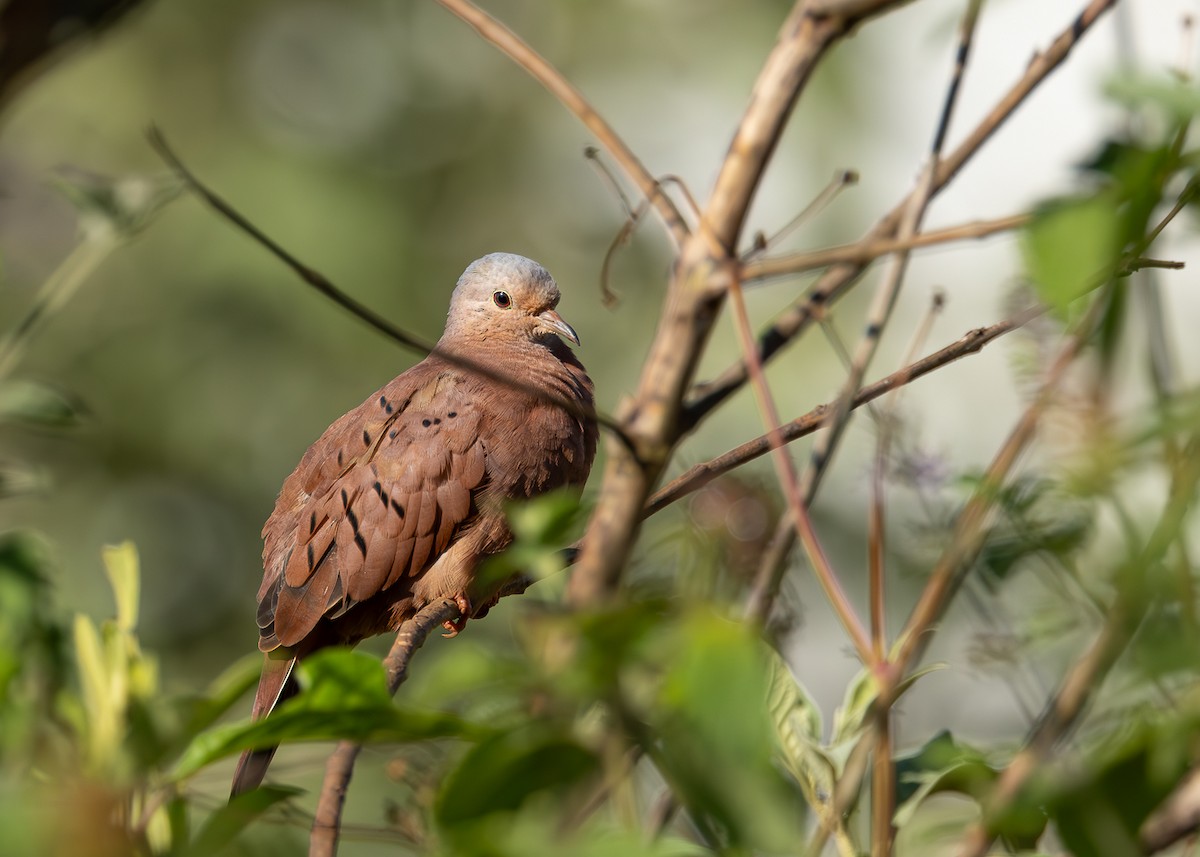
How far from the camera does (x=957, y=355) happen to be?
1.68 meters

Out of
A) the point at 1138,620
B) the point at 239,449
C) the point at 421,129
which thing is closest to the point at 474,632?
the point at 239,449

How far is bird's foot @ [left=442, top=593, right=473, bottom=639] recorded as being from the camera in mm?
3709

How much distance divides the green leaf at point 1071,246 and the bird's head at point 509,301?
3.39 metres

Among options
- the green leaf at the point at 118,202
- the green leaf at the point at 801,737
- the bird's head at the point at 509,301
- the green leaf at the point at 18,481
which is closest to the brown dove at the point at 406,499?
the bird's head at the point at 509,301

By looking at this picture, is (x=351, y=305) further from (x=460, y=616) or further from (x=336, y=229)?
(x=336, y=229)

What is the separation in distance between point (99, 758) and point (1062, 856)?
104 centimetres

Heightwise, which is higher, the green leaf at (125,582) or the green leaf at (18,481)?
the green leaf at (18,481)

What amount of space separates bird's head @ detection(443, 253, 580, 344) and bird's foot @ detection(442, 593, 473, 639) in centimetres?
94

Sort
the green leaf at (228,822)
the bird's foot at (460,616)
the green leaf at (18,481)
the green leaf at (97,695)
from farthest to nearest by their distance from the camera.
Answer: the bird's foot at (460,616)
the green leaf at (18,481)
the green leaf at (97,695)
the green leaf at (228,822)

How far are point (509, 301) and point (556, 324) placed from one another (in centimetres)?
21

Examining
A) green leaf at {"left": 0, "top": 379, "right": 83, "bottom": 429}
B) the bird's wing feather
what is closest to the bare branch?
green leaf at {"left": 0, "top": 379, "right": 83, "bottom": 429}

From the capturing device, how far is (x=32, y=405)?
7.06ft

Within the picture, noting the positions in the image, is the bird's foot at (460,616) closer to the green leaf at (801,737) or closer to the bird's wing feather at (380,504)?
the bird's wing feather at (380,504)

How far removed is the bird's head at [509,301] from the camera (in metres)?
4.39
